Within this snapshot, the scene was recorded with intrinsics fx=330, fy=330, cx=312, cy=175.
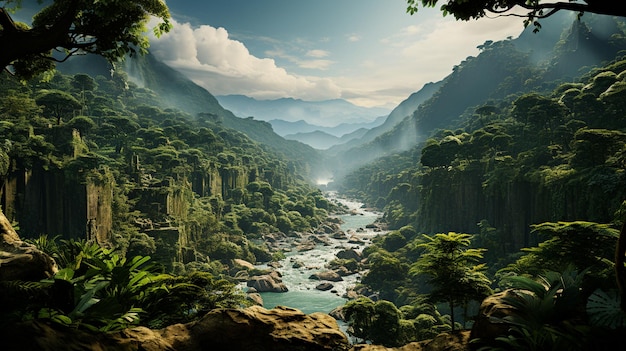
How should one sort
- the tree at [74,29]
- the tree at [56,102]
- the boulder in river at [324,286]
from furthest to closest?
the boulder in river at [324,286] < the tree at [56,102] < the tree at [74,29]

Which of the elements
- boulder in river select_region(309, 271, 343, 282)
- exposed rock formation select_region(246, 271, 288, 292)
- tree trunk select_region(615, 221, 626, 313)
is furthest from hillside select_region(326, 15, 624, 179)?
tree trunk select_region(615, 221, 626, 313)

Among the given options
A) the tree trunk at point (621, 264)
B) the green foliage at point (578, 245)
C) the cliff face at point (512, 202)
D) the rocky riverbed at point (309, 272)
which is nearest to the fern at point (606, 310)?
the tree trunk at point (621, 264)

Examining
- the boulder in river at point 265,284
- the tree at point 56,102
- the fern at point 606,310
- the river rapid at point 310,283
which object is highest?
the tree at point 56,102

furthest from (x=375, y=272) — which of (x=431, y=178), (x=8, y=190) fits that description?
(x=8, y=190)

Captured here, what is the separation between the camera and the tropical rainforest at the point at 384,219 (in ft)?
18.3

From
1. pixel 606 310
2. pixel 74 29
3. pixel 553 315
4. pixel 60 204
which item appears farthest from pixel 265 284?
pixel 606 310

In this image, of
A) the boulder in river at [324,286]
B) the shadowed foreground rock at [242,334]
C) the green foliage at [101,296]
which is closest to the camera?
the green foliage at [101,296]

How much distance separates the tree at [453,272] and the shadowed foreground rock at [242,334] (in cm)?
292

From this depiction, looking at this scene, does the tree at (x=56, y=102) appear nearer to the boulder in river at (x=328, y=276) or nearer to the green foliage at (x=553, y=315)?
the boulder in river at (x=328, y=276)

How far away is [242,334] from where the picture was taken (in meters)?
6.48

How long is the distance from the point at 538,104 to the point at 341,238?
4826 centimetres

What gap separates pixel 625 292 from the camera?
4.65m

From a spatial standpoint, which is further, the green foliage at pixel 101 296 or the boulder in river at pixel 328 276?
the boulder in river at pixel 328 276

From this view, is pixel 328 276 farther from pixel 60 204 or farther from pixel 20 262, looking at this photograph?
pixel 20 262
